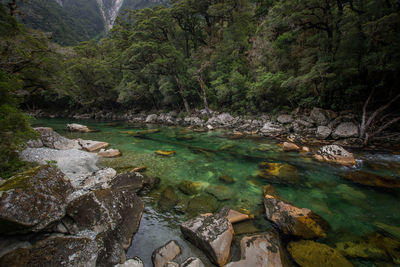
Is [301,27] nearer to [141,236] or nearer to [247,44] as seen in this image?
[247,44]

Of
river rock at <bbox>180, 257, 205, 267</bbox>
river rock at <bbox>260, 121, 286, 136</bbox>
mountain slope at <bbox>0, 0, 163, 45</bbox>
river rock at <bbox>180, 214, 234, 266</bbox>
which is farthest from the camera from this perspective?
mountain slope at <bbox>0, 0, 163, 45</bbox>

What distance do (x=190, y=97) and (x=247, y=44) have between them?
33.5ft

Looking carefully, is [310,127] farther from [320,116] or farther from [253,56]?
[253,56]

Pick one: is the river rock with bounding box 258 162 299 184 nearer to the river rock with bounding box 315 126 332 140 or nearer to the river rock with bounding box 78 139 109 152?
the river rock with bounding box 315 126 332 140

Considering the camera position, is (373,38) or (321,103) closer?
(373,38)

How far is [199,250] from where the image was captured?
3.03 metres

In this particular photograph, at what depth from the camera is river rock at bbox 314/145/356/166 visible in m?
6.48

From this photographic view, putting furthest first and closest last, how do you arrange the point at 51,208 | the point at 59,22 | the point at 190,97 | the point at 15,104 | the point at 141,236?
the point at 59,22
the point at 190,97
the point at 15,104
the point at 141,236
the point at 51,208

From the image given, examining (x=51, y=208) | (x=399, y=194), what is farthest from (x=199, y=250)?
(x=399, y=194)

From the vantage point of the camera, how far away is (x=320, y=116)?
423 inches

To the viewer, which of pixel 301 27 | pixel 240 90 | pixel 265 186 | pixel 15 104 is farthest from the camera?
pixel 240 90

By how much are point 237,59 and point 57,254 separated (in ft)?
67.2

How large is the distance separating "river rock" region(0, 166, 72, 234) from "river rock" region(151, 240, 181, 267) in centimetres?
187

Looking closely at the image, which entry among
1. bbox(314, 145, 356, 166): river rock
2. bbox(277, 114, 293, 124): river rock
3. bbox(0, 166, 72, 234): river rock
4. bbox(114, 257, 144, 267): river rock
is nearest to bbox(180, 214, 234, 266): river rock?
bbox(114, 257, 144, 267): river rock
